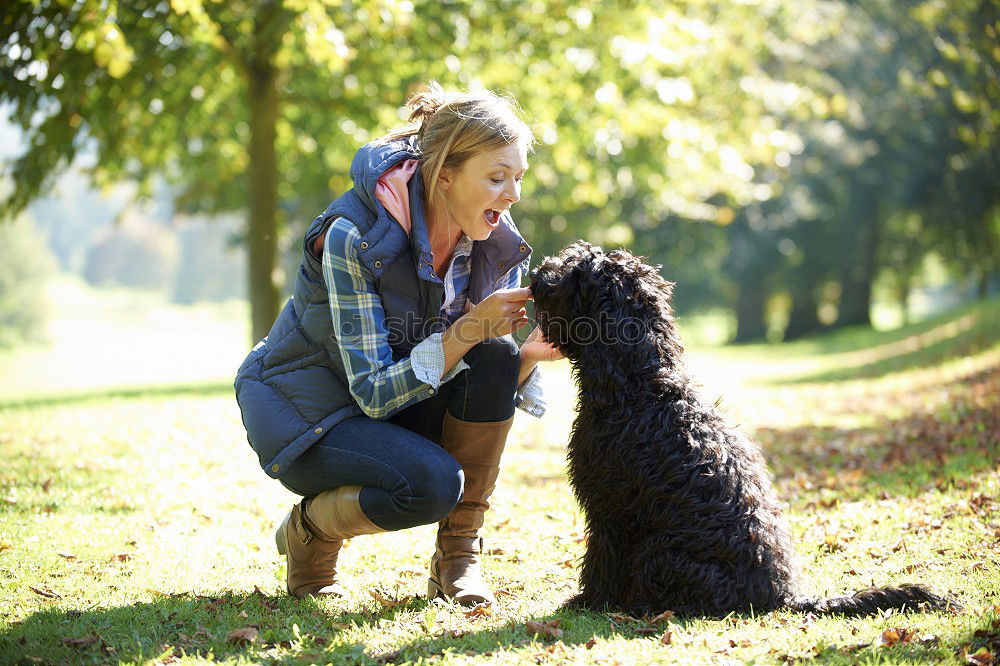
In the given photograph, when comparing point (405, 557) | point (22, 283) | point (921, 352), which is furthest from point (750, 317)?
point (405, 557)

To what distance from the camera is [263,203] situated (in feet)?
36.1

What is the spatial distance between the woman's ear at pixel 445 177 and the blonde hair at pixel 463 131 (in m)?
0.02

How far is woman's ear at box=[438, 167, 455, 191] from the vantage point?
3352 mm

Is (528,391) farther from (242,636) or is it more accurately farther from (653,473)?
(242,636)

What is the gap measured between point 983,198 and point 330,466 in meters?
21.4

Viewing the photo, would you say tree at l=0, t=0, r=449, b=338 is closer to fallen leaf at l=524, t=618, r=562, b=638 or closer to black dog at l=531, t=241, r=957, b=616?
black dog at l=531, t=241, r=957, b=616

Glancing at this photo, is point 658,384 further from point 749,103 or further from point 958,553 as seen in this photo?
point 749,103

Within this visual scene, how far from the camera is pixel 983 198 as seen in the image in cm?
2048

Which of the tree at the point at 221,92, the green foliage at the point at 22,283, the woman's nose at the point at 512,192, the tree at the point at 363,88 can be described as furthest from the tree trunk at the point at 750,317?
the woman's nose at the point at 512,192

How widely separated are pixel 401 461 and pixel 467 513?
53cm

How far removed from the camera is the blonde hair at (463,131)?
3258mm

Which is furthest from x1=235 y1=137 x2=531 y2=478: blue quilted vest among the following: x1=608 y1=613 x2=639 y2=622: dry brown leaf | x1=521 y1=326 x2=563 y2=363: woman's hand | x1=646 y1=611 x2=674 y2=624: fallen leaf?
x1=646 y1=611 x2=674 y2=624: fallen leaf

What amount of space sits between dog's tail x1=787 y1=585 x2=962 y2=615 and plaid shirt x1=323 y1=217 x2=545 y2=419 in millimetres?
1553

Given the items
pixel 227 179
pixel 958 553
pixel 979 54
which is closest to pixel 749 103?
pixel 979 54
